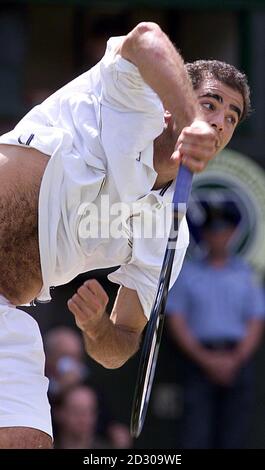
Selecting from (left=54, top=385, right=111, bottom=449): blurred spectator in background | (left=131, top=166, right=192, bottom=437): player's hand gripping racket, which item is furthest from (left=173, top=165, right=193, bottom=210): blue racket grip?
(left=54, top=385, right=111, bottom=449): blurred spectator in background

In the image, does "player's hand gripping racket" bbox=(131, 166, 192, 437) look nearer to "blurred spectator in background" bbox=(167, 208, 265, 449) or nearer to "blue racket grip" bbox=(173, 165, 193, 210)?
"blue racket grip" bbox=(173, 165, 193, 210)

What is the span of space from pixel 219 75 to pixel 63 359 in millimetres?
3906

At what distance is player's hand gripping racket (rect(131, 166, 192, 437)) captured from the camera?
3.99 metres

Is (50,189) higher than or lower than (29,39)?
higher

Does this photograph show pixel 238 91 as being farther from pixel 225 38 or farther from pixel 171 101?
pixel 225 38

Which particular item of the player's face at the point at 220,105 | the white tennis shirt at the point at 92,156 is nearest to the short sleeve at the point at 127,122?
the white tennis shirt at the point at 92,156

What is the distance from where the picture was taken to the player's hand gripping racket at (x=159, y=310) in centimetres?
399

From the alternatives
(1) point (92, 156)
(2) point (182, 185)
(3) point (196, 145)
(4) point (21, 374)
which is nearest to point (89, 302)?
(4) point (21, 374)

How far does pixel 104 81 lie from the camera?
14.5 ft

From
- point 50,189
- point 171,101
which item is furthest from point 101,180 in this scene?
point 171,101

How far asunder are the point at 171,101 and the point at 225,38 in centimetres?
598

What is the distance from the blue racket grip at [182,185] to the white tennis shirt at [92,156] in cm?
39

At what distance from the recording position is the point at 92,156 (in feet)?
14.4

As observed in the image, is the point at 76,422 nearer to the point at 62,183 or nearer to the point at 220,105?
the point at 220,105
